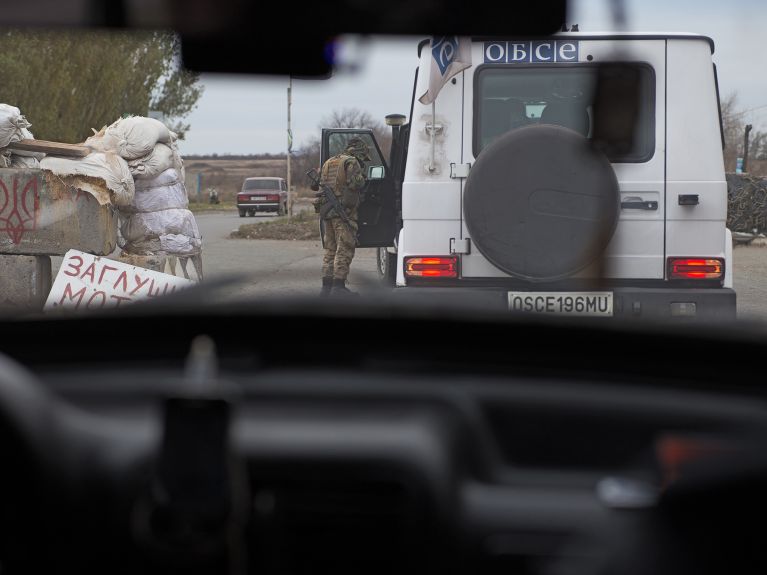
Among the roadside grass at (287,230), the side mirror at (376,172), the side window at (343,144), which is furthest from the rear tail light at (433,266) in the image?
the roadside grass at (287,230)

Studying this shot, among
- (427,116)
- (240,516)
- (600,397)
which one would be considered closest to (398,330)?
(600,397)

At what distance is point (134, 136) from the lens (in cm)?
746

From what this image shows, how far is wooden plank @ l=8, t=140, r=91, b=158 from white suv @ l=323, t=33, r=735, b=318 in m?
2.43

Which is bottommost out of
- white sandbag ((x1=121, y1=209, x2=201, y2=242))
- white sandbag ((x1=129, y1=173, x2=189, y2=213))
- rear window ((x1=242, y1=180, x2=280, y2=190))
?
white sandbag ((x1=121, y1=209, x2=201, y2=242))

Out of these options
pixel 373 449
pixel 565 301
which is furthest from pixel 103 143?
pixel 373 449

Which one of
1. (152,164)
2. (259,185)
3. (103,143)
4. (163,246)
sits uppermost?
(259,185)

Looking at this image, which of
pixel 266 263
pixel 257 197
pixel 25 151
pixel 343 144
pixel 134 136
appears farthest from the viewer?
pixel 257 197

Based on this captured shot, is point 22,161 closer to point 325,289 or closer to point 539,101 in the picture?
point 539,101

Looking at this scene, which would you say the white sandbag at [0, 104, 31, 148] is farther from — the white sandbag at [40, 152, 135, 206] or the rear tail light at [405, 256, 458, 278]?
the rear tail light at [405, 256, 458, 278]

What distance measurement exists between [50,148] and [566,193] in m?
3.64

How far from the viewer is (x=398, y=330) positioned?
137cm

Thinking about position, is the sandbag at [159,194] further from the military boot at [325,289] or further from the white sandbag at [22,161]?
the military boot at [325,289]

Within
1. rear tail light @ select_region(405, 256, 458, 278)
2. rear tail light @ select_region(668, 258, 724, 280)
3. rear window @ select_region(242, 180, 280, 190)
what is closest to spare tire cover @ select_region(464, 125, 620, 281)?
rear tail light @ select_region(405, 256, 458, 278)

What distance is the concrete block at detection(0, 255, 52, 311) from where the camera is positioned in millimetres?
7055
